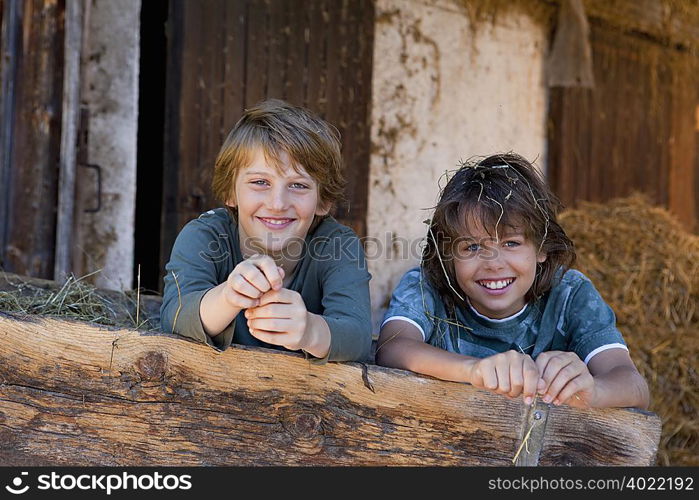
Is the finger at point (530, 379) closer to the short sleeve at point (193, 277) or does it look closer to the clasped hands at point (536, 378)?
the clasped hands at point (536, 378)

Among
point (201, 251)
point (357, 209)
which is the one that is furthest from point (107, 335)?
point (357, 209)

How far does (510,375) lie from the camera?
1.69 m

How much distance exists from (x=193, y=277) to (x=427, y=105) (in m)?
3.49

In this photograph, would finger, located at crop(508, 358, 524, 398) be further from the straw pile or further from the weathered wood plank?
the straw pile

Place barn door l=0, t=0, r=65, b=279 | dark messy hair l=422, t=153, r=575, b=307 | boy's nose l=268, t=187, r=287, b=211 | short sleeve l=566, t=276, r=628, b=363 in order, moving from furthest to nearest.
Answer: barn door l=0, t=0, r=65, b=279 → dark messy hair l=422, t=153, r=575, b=307 → short sleeve l=566, t=276, r=628, b=363 → boy's nose l=268, t=187, r=287, b=211

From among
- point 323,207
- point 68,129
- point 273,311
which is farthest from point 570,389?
point 68,129

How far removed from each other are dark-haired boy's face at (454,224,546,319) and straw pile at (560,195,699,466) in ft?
6.80

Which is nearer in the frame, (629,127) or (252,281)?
(252,281)

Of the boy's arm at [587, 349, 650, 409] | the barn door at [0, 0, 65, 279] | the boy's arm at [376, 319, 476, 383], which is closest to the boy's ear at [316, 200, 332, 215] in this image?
the boy's arm at [376, 319, 476, 383]

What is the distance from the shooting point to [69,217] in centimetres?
387

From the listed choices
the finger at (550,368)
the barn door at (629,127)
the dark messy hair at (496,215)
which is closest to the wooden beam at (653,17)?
the barn door at (629,127)

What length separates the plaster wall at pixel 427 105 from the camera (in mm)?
4977

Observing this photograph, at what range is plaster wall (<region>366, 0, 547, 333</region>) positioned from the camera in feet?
16.3

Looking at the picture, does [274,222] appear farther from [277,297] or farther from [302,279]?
[277,297]
